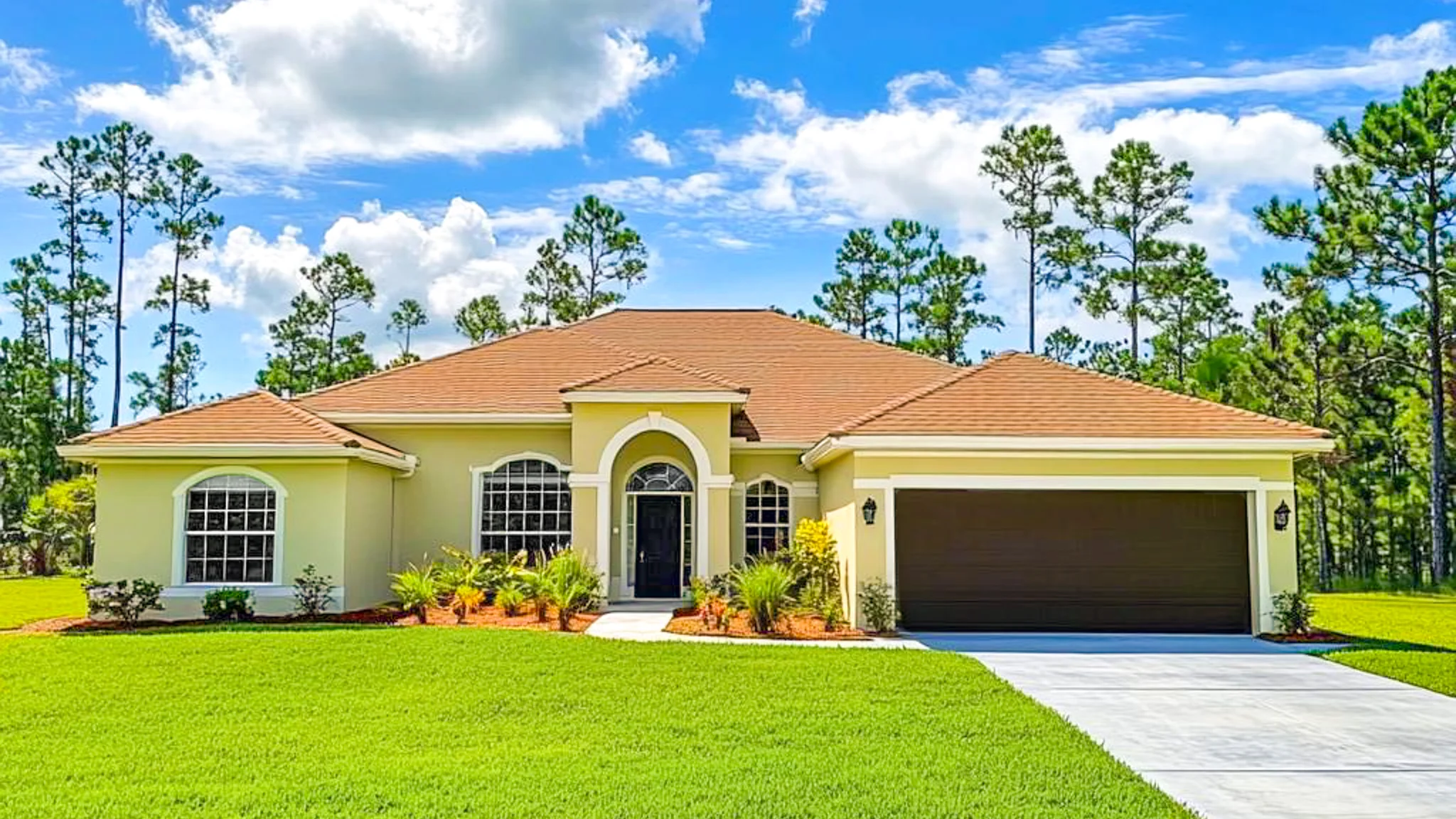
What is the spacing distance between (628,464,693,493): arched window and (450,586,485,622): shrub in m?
4.23

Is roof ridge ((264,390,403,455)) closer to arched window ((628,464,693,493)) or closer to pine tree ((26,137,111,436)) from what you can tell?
arched window ((628,464,693,493))

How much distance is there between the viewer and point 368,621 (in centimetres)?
1730

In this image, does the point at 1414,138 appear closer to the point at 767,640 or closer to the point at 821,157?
the point at 821,157

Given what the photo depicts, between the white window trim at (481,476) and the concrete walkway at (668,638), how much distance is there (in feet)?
14.2

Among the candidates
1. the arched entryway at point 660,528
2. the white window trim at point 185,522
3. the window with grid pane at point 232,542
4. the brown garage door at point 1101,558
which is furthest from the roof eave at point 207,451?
the brown garage door at point 1101,558

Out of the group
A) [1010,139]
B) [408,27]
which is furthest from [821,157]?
[1010,139]

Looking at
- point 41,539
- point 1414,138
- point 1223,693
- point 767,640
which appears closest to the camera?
point 1223,693

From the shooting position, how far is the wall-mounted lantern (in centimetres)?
1662

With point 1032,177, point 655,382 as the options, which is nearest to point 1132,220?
point 1032,177

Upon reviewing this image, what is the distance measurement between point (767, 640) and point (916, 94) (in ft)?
35.1

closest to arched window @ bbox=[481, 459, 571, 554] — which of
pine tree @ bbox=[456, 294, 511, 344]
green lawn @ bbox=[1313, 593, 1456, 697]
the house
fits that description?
the house

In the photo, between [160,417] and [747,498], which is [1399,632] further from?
[160,417]

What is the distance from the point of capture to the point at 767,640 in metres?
15.4

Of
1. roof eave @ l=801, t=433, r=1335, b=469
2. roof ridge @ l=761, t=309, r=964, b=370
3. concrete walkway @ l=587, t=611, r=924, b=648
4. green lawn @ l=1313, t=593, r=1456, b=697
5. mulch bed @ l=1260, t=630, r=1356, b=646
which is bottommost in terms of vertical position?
green lawn @ l=1313, t=593, r=1456, b=697
